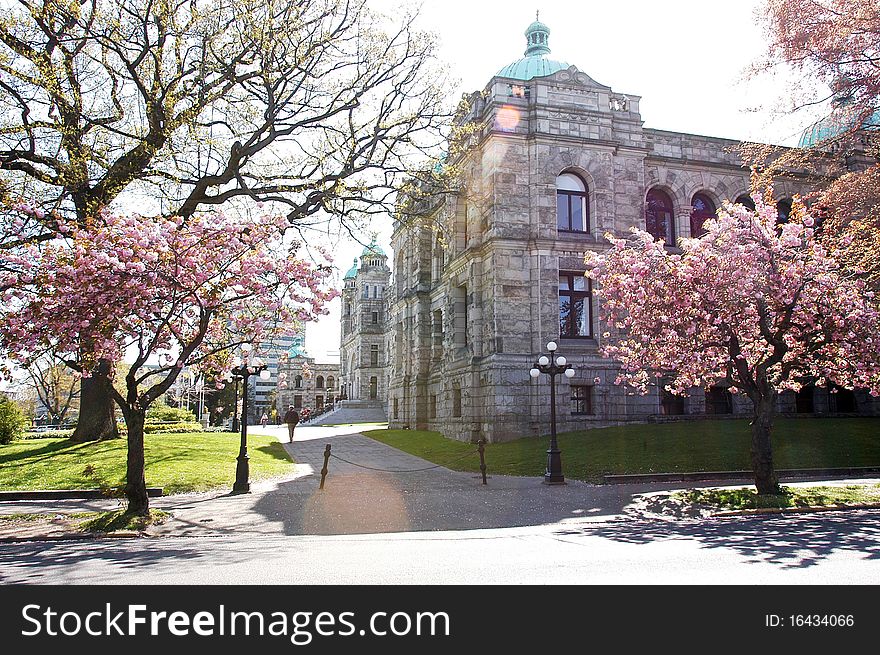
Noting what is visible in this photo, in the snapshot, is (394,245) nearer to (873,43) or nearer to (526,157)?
(526,157)

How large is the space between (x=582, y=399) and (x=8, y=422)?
23710 mm

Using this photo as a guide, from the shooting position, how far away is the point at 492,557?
324 inches

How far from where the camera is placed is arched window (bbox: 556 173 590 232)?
99.9 ft

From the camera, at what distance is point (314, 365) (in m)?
113

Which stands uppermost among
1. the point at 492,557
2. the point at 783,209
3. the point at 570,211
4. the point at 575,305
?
the point at 783,209

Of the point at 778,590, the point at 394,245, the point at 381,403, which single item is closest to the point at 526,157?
the point at 394,245

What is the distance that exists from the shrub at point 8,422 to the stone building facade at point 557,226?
18.7 m

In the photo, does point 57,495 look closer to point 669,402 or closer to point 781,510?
point 781,510

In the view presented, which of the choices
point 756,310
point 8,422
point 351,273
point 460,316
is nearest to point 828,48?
point 756,310

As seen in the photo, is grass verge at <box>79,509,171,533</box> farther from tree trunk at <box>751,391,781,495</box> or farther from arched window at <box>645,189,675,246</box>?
arched window at <box>645,189,675,246</box>

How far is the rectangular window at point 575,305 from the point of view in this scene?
97.9 feet

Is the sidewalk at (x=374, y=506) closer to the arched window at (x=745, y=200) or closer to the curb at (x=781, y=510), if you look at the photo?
the curb at (x=781, y=510)

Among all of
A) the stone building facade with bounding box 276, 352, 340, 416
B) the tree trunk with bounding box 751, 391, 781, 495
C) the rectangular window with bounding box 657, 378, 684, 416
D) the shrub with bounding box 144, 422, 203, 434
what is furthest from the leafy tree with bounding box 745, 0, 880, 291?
the stone building facade with bounding box 276, 352, 340, 416

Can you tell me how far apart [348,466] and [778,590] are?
18150 mm
